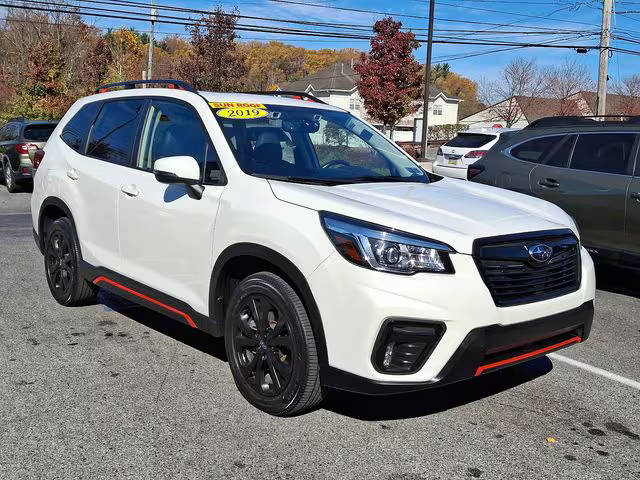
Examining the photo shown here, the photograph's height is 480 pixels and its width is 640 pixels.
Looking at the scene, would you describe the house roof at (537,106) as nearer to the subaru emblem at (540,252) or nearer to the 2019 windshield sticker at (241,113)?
the 2019 windshield sticker at (241,113)

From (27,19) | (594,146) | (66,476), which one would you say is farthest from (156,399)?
(27,19)

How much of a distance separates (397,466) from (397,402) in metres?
0.80

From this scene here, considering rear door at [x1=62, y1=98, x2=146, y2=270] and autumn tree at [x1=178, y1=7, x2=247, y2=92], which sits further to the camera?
autumn tree at [x1=178, y1=7, x2=247, y2=92]

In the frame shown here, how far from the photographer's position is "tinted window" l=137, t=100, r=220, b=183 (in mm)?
4109

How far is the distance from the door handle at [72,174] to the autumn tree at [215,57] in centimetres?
1980

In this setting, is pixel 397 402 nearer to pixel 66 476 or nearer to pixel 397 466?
pixel 397 466

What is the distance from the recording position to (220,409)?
3748 mm

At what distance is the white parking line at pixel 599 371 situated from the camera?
432 centimetres

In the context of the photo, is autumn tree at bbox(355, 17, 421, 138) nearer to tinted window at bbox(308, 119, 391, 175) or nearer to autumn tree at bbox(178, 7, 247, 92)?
autumn tree at bbox(178, 7, 247, 92)

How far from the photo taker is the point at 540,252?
136 inches

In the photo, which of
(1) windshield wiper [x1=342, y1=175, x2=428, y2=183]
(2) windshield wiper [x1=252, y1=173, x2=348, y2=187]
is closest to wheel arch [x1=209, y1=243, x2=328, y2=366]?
(2) windshield wiper [x1=252, y1=173, x2=348, y2=187]

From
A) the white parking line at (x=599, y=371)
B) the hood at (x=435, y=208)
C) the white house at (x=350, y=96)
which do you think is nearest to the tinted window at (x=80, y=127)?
the hood at (x=435, y=208)

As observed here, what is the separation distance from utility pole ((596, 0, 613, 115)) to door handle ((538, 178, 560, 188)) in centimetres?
1873

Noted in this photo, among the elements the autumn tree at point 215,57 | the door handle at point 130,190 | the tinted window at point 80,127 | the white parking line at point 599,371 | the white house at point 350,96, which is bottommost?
the white parking line at point 599,371
